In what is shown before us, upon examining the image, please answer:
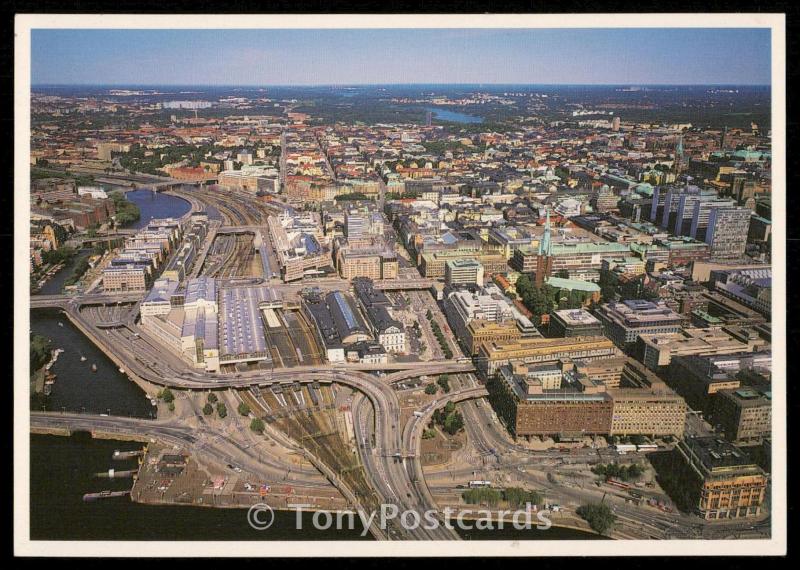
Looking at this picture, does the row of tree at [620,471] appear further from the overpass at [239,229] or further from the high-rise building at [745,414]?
the overpass at [239,229]

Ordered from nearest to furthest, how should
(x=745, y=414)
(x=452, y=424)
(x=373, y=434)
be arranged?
1. (x=745, y=414)
2. (x=373, y=434)
3. (x=452, y=424)

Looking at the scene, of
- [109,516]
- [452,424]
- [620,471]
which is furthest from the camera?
[452,424]

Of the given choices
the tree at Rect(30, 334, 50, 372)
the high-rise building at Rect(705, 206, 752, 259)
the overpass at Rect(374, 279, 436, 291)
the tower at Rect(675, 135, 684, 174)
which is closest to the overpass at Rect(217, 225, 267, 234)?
the overpass at Rect(374, 279, 436, 291)

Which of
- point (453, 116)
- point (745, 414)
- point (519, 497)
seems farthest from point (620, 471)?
point (453, 116)

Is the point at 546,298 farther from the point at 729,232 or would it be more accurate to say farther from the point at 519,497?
the point at 519,497

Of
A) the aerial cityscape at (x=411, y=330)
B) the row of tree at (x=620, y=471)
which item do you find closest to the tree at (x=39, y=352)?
the aerial cityscape at (x=411, y=330)

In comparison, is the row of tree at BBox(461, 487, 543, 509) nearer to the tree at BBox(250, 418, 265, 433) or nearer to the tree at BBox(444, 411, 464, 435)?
the tree at BBox(444, 411, 464, 435)
